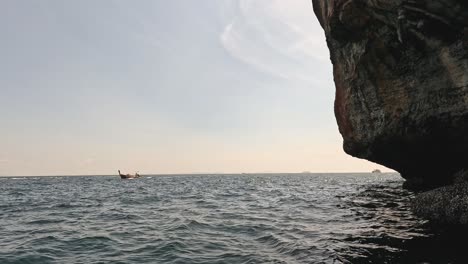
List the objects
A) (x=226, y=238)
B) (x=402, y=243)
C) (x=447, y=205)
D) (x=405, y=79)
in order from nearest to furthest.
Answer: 1. (x=402, y=243)
2. (x=226, y=238)
3. (x=447, y=205)
4. (x=405, y=79)

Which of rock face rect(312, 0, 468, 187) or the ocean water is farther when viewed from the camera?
rock face rect(312, 0, 468, 187)

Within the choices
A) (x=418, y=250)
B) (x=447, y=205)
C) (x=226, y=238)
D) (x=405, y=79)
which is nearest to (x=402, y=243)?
(x=418, y=250)

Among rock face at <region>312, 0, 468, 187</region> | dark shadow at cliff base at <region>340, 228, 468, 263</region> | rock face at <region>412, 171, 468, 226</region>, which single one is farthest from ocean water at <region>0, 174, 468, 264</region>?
rock face at <region>312, 0, 468, 187</region>

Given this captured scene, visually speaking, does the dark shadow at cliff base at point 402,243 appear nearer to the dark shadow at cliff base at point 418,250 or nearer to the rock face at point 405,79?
the dark shadow at cliff base at point 418,250

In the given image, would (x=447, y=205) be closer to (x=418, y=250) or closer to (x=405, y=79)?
(x=418, y=250)

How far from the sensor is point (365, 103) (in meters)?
20.8

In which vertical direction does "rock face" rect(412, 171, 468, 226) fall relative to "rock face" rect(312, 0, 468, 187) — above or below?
below

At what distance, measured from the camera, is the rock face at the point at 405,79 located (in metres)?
13.8

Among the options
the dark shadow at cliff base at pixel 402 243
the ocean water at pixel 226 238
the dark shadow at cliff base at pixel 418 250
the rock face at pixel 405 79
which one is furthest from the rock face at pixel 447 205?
the rock face at pixel 405 79

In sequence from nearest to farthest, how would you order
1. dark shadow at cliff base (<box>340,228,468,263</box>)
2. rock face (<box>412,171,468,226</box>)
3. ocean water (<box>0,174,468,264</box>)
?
dark shadow at cliff base (<box>340,228,468,263</box>), ocean water (<box>0,174,468,264</box>), rock face (<box>412,171,468,226</box>)

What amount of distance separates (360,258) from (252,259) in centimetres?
284

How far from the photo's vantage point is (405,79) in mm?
17109

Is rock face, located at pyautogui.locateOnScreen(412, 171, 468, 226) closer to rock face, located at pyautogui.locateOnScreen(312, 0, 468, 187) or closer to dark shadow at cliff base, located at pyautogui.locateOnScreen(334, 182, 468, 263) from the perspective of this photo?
dark shadow at cliff base, located at pyautogui.locateOnScreen(334, 182, 468, 263)

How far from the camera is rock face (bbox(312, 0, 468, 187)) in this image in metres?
13.8
